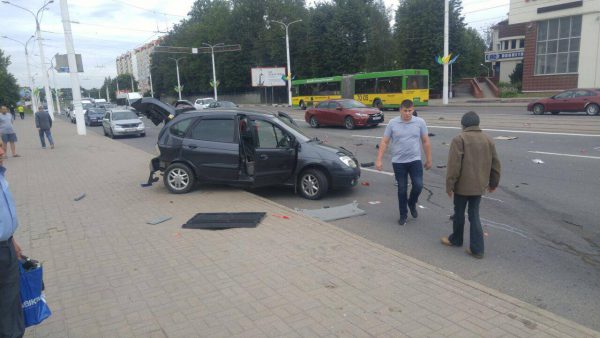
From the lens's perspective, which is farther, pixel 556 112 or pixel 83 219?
pixel 556 112

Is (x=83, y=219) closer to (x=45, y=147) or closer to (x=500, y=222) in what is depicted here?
(x=500, y=222)

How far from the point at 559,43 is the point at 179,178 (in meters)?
39.2

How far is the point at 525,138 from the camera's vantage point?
48.4 feet

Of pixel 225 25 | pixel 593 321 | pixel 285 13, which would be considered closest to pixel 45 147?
pixel 593 321

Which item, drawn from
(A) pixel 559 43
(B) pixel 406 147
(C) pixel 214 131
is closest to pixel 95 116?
(C) pixel 214 131

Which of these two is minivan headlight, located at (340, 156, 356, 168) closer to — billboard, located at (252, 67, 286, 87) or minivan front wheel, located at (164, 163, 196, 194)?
minivan front wheel, located at (164, 163, 196, 194)

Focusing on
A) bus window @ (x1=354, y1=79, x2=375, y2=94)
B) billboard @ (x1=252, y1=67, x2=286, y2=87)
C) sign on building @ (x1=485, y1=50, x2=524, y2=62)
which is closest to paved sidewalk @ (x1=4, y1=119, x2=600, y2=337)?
bus window @ (x1=354, y1=79, x2=375, y2=94)

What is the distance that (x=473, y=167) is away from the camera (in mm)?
5031

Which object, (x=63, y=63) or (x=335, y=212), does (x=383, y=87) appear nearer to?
(x=63, y=63)

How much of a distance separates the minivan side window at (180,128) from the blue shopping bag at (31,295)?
597cm

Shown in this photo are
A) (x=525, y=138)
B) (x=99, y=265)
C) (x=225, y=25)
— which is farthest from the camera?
(x=225, y=25)

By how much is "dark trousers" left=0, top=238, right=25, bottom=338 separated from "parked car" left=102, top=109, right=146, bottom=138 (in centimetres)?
2199

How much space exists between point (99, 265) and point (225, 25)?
77.6 m

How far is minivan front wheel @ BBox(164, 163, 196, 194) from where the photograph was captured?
8664 mm
